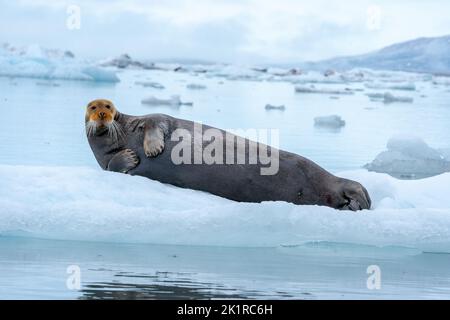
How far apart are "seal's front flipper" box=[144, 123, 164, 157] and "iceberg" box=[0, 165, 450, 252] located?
223 millimetres

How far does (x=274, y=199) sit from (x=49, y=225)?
58.0 inches

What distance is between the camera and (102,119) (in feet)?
21.4

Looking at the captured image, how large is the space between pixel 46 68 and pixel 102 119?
20220mm

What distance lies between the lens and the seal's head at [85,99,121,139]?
651 cm

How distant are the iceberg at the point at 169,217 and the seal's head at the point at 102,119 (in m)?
0.46

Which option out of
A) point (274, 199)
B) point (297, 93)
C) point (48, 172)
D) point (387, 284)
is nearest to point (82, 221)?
point (48, 172)

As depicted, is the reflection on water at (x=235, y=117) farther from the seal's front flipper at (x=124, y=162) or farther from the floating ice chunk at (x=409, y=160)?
the seal's front flipper at (x=124, y=162)

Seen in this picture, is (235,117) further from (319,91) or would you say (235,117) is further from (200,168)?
(319,91)

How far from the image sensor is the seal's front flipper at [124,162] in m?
6.30

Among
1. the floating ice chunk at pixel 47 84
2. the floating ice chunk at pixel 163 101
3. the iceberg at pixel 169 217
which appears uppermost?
the floating ice chunk at pixel 47 84

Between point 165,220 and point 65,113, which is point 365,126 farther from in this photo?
point 165,220

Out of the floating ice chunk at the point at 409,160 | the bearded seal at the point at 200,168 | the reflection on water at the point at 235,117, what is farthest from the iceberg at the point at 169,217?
the floating ice chunk at the point at 409,160

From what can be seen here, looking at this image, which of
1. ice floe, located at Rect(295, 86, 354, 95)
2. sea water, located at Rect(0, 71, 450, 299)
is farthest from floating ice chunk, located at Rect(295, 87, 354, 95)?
sea water, located at Rect(0, 71, 450, 299)

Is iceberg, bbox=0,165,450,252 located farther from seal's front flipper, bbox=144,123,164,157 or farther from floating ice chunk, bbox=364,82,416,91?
floating ice chunk, bbox=364,82,416,91
